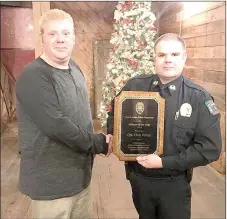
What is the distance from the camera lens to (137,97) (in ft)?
4.43

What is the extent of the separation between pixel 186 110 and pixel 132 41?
294 centimetres

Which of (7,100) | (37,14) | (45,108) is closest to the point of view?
(45,108)

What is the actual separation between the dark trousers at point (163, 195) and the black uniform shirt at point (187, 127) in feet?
0.21

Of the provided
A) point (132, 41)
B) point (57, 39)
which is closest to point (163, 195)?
point (57, 39)

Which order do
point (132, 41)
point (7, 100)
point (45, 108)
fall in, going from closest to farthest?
1. point (45, 108)
2. point (132, 41)
3. point (7, 100)

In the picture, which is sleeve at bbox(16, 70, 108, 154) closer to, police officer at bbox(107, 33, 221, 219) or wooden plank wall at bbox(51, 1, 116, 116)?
police officer at bbox(107, 33, 221, 219)

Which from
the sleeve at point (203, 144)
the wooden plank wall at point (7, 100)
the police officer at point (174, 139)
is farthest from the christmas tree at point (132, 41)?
the sleeve at point (203, 144)

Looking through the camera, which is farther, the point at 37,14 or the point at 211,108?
the point at 37,14

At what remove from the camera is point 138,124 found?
1.38 meters

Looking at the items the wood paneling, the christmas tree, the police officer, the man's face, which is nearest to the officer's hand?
the police officer

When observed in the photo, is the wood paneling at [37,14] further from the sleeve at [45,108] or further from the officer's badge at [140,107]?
the officer's badge at [140,107]

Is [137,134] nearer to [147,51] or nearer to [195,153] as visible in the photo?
[195,153]

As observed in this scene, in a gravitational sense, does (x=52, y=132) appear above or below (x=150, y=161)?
above

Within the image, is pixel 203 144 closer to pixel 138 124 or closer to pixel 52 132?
pixel 138 124
